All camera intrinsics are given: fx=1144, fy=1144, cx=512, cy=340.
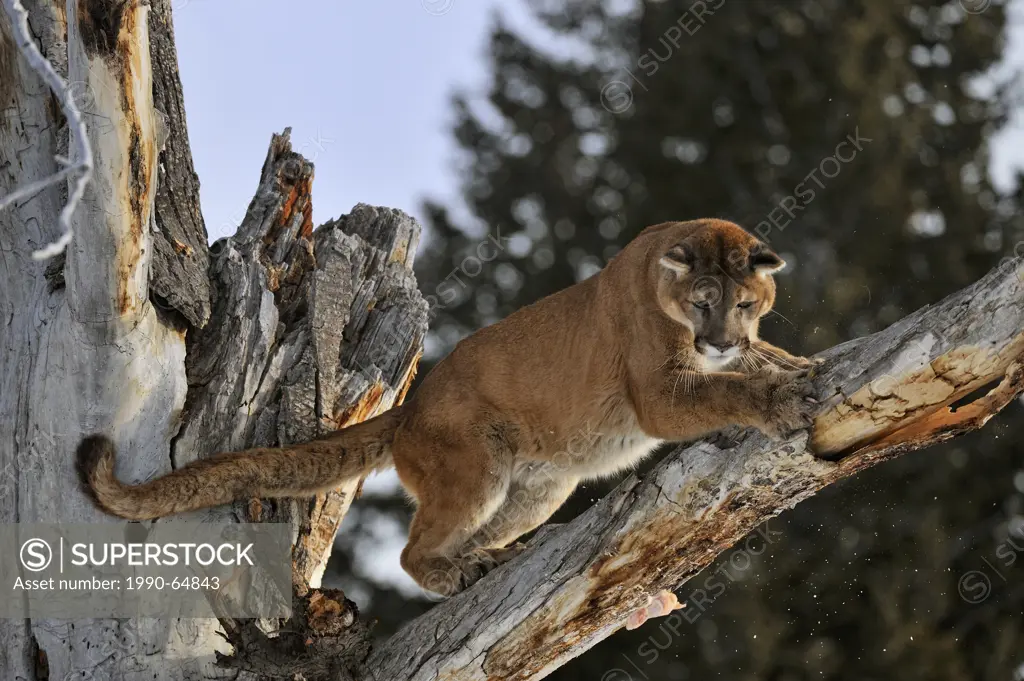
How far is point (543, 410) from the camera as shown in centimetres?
685

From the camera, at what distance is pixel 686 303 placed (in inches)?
242

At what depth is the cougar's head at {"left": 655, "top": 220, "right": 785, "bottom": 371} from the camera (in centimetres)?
605

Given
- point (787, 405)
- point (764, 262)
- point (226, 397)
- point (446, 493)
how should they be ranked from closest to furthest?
point (787, 405) → point (764, 262) → point (226, 397) → point (446, 493)

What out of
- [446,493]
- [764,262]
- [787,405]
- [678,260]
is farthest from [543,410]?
[787,405]

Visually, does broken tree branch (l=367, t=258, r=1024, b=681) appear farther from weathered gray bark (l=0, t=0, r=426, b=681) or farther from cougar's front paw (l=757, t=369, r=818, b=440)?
weathered gray bark (l=0, t=0, r=426, b=681)

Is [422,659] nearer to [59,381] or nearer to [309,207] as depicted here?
[59,381]

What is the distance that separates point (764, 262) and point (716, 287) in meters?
0.36

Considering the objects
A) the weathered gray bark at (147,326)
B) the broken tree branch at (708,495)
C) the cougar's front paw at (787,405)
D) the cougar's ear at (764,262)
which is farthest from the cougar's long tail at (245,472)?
the cougar's front paw at (787,405)

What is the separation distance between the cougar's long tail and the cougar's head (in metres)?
1.92

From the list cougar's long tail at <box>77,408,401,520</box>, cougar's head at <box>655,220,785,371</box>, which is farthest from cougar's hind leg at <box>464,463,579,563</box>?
cougar's head at <box>655,220,785,371</box>

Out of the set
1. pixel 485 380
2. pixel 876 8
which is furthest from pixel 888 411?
pixel 876 8

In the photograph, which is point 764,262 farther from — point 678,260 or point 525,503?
point 525,503

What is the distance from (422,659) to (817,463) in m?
2.05

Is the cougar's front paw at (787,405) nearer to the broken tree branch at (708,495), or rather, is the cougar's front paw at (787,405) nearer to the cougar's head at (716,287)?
the broken tree branch at (708,495)
